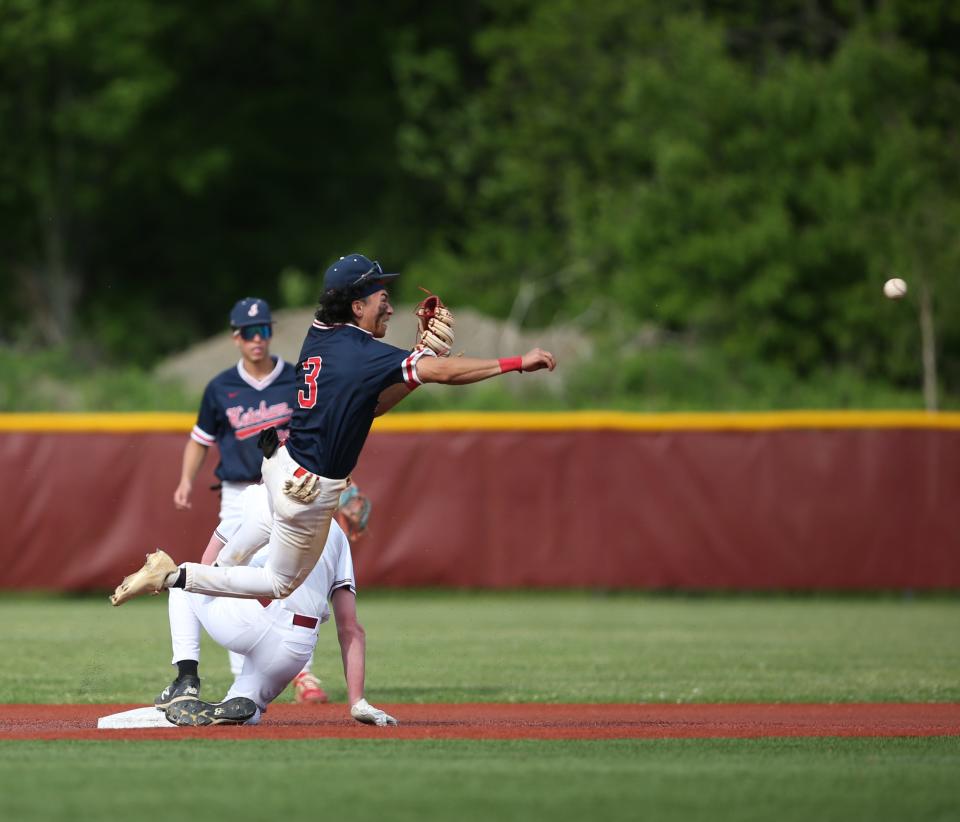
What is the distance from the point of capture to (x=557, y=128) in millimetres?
34125

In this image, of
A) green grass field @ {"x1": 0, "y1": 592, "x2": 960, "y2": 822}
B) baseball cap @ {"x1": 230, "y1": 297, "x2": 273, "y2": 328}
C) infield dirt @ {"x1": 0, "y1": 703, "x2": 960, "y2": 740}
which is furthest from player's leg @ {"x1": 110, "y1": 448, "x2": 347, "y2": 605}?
baseball cap @ {"x1": 230, "y1": 297, "x2": 273, "y2": 328}

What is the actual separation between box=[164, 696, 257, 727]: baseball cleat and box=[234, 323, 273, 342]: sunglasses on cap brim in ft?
9.67

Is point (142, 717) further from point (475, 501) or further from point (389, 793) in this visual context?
point (475, 501)

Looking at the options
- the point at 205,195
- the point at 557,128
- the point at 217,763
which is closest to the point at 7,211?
the point at 205,195

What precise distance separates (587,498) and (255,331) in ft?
23.9

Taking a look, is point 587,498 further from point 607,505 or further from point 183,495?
point 183,495

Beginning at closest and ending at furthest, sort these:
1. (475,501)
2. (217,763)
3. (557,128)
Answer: (217,763) → (475,501) → (557,128)

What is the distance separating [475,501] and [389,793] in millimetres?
10979

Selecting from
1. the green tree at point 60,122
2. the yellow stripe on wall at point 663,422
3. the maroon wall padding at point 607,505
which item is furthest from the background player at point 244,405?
the green tree at point 60,122

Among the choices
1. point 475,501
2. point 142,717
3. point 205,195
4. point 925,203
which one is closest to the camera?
point 142,717

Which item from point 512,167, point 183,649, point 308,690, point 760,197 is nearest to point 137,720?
point 183,649

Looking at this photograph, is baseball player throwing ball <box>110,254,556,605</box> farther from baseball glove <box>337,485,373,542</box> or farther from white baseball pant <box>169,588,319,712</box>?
baseball glove <box>337,485,373,542</box>

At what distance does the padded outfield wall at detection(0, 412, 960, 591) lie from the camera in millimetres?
16344

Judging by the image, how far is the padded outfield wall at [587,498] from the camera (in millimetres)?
16344
